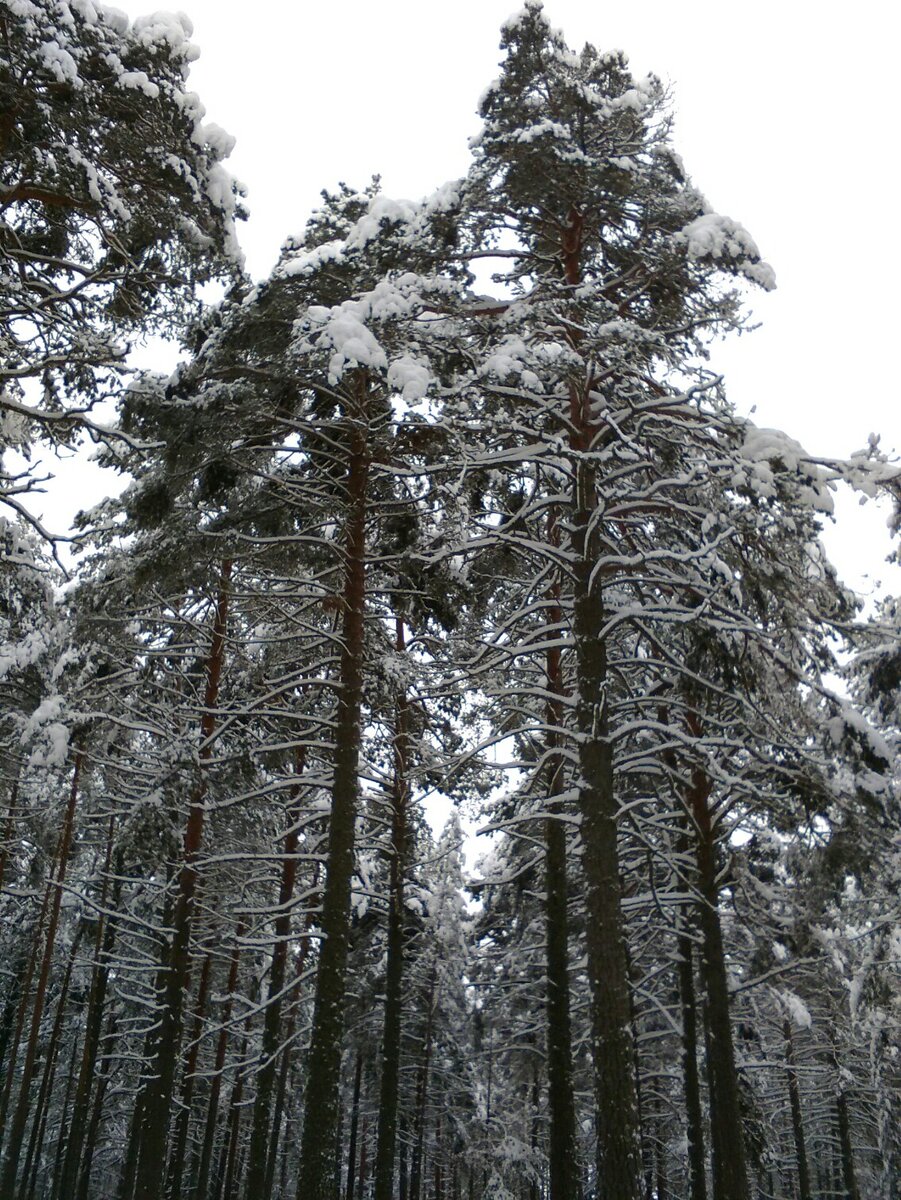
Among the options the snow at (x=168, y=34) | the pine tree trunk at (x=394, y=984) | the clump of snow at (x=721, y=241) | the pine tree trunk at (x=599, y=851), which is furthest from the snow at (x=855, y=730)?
the snow at (x=168, y=34)

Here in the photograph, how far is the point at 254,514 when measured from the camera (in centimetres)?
1155

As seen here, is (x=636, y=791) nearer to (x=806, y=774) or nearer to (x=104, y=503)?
(x=806, y=774)

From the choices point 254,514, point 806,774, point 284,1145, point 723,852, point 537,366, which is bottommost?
point 284,1145

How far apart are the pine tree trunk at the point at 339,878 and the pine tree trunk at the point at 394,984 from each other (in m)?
3.04

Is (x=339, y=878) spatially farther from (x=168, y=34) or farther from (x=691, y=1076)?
(x=691, y=1076)

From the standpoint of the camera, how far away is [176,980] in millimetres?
13250

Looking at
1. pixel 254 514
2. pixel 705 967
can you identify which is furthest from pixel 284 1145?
pixel 254 514

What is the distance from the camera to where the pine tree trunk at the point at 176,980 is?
12.1m

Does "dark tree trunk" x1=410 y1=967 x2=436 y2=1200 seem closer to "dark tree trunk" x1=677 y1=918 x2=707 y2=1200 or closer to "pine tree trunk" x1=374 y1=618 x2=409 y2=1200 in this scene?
"pine tree trunk" x1=374 y1=618 x2=409 y2=1200

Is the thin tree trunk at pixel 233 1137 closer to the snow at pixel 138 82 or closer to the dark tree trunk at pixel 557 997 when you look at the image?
the dark tree trunk at pixel 557 997

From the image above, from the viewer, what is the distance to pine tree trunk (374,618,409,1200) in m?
14.7

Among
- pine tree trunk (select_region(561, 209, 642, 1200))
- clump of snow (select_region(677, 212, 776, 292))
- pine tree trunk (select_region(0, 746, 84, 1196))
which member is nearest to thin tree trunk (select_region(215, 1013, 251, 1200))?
pine tree trunk (select_region(0, 746, 84, 1196))

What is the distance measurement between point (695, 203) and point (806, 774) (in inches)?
244

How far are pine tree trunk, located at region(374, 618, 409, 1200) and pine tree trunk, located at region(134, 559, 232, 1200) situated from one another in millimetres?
3147
